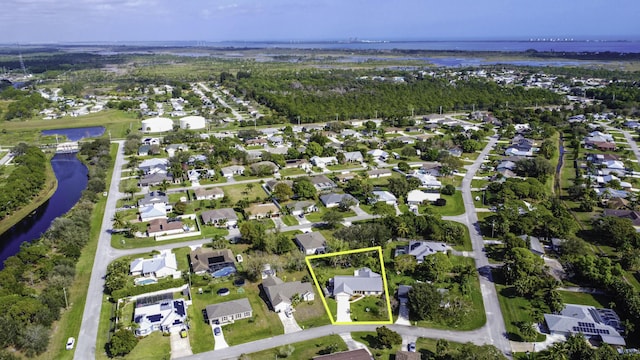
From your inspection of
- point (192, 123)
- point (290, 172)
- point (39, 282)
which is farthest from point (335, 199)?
point (192, 123)

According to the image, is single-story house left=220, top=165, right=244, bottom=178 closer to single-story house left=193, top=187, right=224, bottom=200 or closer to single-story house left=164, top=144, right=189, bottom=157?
single-story house left=193, top=187, right=224, bottom=200

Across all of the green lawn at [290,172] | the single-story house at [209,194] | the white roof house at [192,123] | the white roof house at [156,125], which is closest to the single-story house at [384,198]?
the green lawn at [290,172]

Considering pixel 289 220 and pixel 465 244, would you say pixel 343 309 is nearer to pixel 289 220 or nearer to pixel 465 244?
pixel 465 244

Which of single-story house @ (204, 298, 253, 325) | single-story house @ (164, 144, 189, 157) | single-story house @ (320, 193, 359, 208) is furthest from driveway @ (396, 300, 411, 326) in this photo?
single-story house @ (164, 144, 189, 157)

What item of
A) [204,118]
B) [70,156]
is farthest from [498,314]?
[204,118]

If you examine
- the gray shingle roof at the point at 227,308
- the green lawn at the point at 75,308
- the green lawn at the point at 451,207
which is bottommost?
the green lawn at the point at 75,308

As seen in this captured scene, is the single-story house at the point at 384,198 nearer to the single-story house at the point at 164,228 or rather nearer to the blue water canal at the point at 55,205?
the single-story house at the point at 164,228

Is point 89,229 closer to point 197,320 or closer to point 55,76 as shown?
point 197,320
